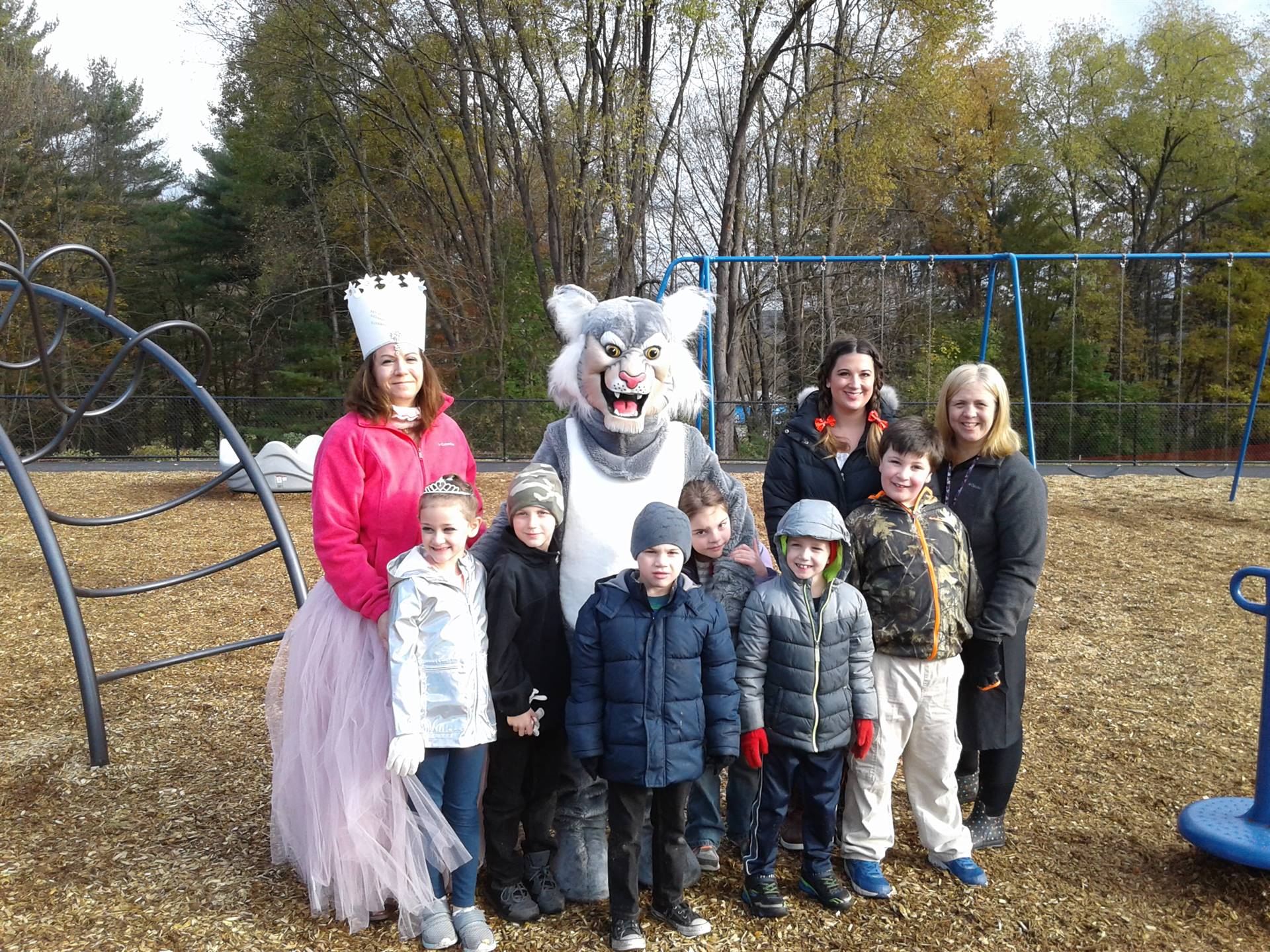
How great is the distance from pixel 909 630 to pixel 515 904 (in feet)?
4.29

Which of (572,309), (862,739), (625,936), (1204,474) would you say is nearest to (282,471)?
(572,309)

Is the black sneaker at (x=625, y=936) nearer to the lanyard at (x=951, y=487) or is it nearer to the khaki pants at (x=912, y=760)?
the khaki pants at (x=912, y=760)

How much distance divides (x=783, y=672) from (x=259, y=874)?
166cm

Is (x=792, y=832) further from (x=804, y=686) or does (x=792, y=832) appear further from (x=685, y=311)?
(x=685, y=311)

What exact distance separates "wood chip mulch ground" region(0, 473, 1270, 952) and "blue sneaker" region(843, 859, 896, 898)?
1.5 inches

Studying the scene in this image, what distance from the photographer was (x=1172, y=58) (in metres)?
21.9

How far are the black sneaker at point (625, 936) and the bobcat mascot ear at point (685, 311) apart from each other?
1.63 m

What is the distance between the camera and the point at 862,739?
8.32ft

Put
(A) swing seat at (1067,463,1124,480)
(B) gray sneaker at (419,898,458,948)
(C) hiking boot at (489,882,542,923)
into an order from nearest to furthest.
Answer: (B) gray sneaker at (419,898,458,948), (C) hiking boot at (489,882,542,923), (A) swing seat at (1067,463,1124,480)

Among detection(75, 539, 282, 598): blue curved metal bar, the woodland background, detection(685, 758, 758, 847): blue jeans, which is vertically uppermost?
the woodland background

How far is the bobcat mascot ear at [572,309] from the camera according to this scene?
283cm

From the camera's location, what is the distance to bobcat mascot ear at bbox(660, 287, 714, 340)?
111 inches

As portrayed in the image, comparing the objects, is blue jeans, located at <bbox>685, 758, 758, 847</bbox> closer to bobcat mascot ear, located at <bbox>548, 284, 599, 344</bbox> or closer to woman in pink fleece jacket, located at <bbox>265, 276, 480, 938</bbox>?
woman in pink fleece jacket, located at <bbox>265, 276, 480, 938</bbox>

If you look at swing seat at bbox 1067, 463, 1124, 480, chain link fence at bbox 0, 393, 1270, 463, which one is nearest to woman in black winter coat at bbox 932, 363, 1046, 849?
swing seat at bbox 1067, 463, 1124, 480
